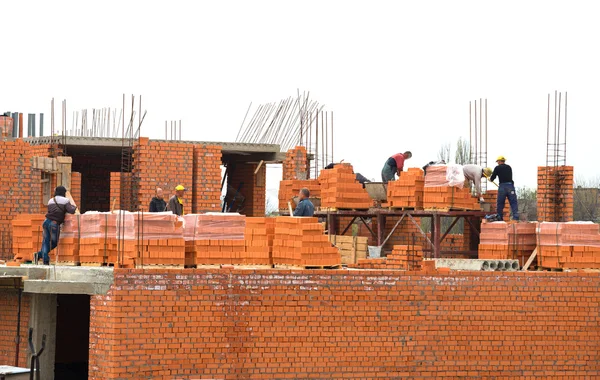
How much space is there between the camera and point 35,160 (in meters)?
19.8

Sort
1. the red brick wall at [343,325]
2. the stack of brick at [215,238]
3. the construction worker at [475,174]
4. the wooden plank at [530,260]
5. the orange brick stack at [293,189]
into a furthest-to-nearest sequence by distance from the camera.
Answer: the orange brick stack at [293,189], the construction worker at [475,174], the wooden plank at [530,260], the stack of brick at [215,238], the red brick wall at [343,325]

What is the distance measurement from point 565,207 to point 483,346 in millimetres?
4934

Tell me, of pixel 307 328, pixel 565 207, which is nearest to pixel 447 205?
pixel 565 207

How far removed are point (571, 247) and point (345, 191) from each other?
4.71 meters

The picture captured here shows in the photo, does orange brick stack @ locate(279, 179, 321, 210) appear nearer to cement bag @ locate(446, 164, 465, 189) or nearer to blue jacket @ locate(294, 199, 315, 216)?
cement bag @ locate(446, 164, 465, 189)

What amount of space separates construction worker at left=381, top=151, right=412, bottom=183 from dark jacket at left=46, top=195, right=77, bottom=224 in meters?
7.00

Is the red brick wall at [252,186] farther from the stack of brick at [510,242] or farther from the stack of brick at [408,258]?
the stack of brick at [408,258]

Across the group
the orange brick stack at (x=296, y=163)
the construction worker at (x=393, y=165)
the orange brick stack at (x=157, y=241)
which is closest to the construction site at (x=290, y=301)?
the orange brick stack at (x=157, y=241)

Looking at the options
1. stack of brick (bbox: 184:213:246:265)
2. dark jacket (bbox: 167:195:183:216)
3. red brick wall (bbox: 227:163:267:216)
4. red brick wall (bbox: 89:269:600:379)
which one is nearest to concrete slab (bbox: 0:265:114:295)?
red brick wall (bbox: 89:269:600:379)

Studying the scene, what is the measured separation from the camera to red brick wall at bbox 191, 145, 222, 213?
70.2ft

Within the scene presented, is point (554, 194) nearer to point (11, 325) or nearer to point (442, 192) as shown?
point (442, 192)

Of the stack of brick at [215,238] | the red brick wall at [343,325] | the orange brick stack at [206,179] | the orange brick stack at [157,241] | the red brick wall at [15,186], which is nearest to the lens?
the red brick wall at [343,325]

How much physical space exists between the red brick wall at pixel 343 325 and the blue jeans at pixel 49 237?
1.83m

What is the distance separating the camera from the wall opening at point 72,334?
19.4 m
